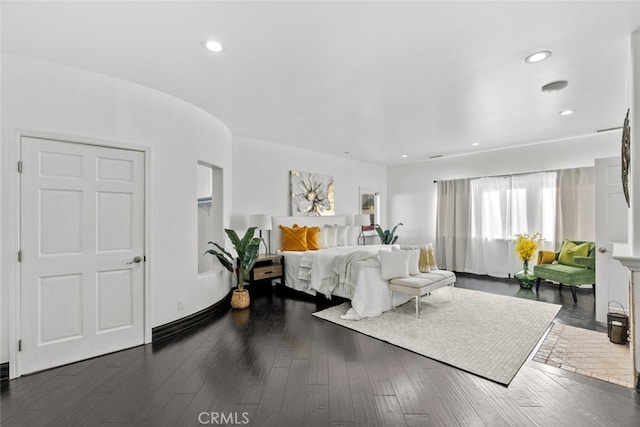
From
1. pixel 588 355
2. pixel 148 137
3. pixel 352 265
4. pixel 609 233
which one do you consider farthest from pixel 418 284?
pixel 148 137

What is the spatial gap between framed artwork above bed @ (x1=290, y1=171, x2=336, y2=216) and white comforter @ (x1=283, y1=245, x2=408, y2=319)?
128 centimetres

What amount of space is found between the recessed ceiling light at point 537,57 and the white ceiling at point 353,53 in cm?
6

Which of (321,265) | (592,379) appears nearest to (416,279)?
(321,265)

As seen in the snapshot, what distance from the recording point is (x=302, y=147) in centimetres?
598

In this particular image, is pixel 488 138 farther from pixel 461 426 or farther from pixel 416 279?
pixel 461 426

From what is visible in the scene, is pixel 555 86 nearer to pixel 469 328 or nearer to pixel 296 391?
pixel 469 328

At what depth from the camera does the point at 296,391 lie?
7.27ft

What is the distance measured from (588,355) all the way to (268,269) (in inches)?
161

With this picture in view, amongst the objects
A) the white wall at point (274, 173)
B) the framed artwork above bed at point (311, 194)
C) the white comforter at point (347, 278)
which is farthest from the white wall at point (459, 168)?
the white comforter at point (347, 278)

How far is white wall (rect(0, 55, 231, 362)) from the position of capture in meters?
2.46

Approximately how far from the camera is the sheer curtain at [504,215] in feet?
17.4

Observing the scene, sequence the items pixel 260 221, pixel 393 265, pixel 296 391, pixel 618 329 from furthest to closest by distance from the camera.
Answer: pixel 260 221 < pixel 393 265 < pixel 618 329 < pixel 296 391

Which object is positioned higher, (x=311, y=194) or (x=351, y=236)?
(x=311, y=194)

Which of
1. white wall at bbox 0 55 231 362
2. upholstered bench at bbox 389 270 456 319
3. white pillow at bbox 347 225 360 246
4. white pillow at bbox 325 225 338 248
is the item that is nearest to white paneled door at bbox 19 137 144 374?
white wall at bbox 0 55 231 362
